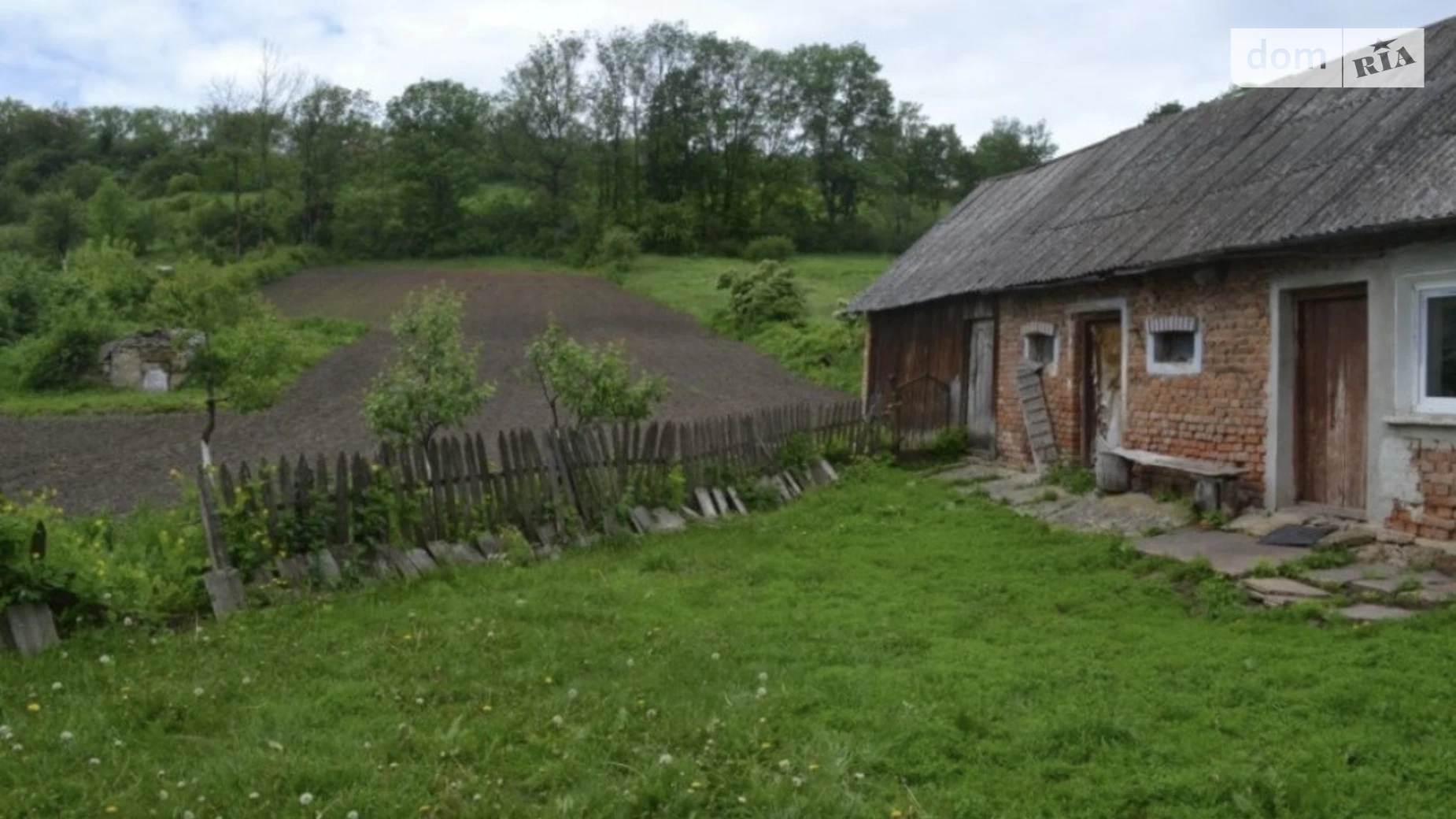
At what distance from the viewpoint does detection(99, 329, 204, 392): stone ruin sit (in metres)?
22.9

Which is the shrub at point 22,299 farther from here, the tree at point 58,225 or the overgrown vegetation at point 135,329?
the tree at point 58,225

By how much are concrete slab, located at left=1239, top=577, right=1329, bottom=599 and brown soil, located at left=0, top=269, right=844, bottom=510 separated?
1081 cm

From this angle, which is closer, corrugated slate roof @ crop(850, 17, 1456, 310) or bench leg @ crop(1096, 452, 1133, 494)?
corrugated slate roof @ crop(850, 17, 1456, 310)

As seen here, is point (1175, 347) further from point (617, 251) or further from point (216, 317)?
point (617, 251)

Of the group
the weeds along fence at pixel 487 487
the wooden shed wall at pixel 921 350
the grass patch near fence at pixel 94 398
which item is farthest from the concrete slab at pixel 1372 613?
the grass patch near fence at pixel 94 398

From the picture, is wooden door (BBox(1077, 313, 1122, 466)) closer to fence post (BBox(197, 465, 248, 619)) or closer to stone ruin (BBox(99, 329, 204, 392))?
fence post (BBox(197, 465, 248, 619))

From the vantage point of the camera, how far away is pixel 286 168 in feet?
172

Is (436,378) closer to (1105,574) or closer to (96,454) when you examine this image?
(1105,574)

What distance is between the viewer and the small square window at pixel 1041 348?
43.1ft

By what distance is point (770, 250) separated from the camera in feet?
164

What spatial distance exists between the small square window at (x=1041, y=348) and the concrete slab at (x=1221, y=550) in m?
4.26

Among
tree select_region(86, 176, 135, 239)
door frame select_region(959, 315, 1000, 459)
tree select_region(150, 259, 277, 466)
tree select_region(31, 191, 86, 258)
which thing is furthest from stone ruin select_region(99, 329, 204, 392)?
tree select_region(31, 191, 86, 258)

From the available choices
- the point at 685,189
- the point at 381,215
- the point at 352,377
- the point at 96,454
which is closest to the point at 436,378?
the point at 96,454

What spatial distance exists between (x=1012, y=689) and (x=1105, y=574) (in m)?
3.02
